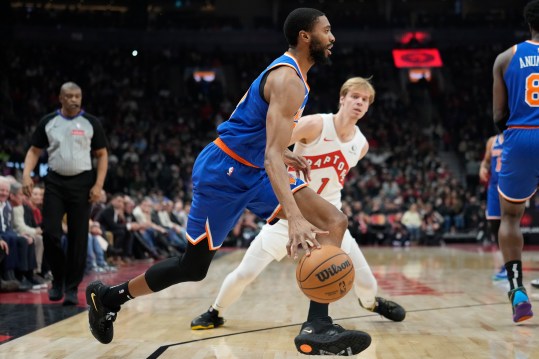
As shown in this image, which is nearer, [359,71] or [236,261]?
[236,261]

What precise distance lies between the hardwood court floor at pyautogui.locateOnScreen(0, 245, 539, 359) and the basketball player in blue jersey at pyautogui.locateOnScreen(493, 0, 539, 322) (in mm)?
534

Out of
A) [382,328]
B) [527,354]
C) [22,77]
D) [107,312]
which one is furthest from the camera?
[22,77]

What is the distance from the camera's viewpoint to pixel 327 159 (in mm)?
5340

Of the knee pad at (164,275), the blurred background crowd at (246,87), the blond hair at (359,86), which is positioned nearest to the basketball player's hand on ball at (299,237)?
the knee pad at (164,275)

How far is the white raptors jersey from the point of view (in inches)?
209

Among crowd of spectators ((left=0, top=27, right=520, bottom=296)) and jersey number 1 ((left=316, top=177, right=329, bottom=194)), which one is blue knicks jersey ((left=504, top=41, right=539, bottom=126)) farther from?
crowd of spectators ((left=0, top=27, right=520, bottom=296))

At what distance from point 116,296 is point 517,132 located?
112 inches

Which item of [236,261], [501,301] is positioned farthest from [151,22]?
[501,301]

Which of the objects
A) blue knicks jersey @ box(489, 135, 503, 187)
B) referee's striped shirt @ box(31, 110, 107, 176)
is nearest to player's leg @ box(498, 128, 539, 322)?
blue knicks jersey @ box(489, 135, 503, 187)

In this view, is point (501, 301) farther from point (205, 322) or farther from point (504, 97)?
point (205, 322)

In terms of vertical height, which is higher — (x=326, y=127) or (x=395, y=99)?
(x=326, y=127)

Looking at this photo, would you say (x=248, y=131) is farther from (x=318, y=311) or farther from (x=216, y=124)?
(x=216, y=124)

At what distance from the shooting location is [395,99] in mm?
29562

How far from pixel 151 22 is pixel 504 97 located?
26.7 m
